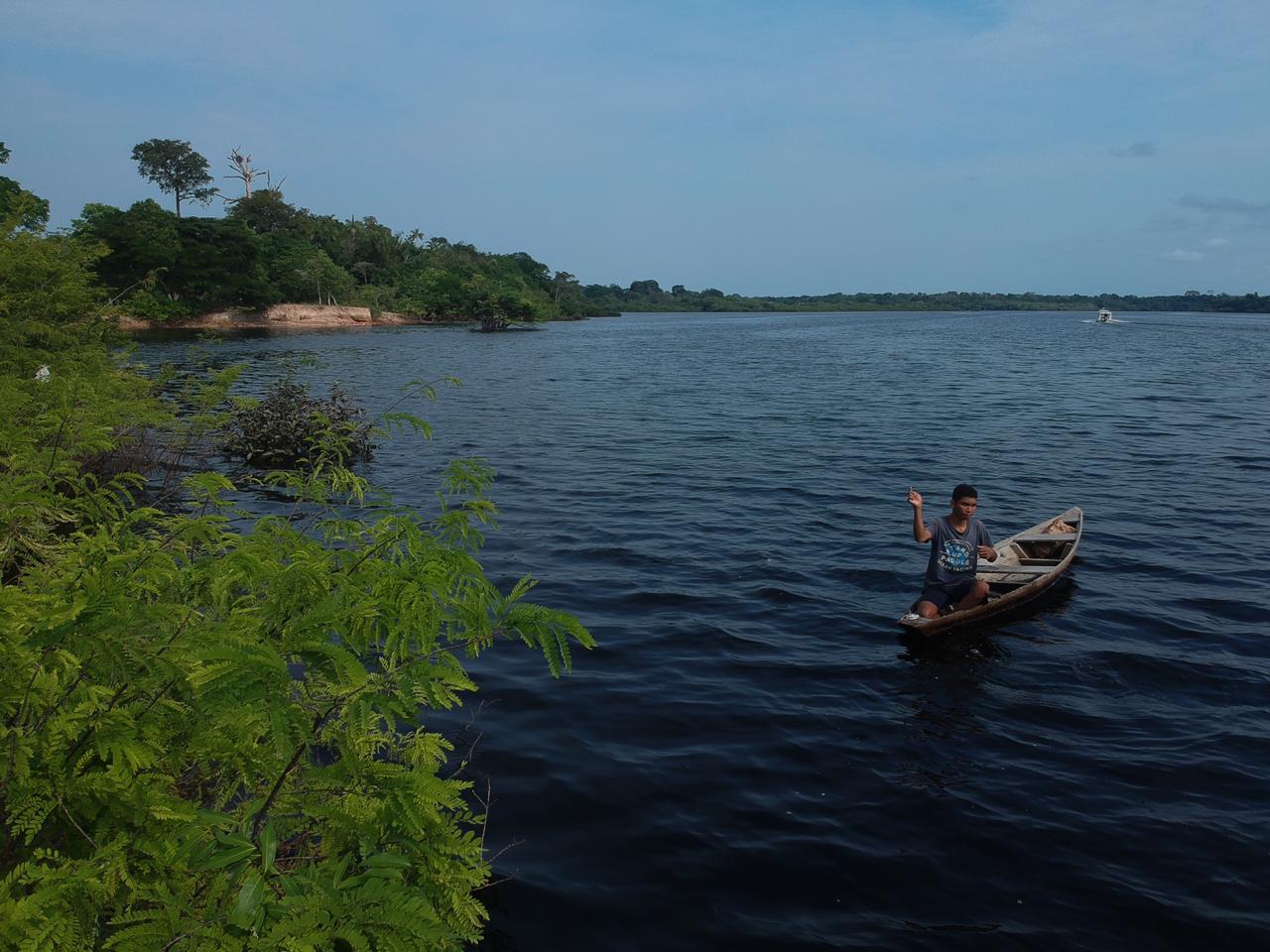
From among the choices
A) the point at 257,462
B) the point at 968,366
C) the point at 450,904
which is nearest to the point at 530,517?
the point at 257,462

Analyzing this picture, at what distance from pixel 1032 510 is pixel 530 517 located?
10370mm

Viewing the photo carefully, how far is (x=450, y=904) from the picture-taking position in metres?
4.20

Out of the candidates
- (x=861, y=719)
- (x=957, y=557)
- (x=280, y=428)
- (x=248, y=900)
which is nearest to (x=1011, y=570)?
(x=957, y=557)

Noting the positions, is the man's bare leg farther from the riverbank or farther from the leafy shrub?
the riverbank

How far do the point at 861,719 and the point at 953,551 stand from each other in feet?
10.2

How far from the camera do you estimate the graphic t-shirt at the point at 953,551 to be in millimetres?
10625

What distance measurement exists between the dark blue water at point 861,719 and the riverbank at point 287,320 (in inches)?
2689

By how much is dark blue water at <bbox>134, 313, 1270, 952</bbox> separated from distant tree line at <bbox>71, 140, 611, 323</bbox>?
54.3 metres

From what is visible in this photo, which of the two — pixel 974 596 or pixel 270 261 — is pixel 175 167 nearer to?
pixel 270 261

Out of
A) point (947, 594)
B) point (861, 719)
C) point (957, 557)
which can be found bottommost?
point (861, 719)

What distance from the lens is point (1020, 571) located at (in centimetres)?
1175

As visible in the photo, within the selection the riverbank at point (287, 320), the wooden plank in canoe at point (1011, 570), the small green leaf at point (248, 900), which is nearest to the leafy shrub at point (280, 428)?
the wooden plank in canoe at point (1011, 570)

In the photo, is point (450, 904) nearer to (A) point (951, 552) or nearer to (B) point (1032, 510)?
(A) point (951, 552)

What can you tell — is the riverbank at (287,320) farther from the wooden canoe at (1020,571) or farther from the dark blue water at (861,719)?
the wooden canoe at (1020,571)
